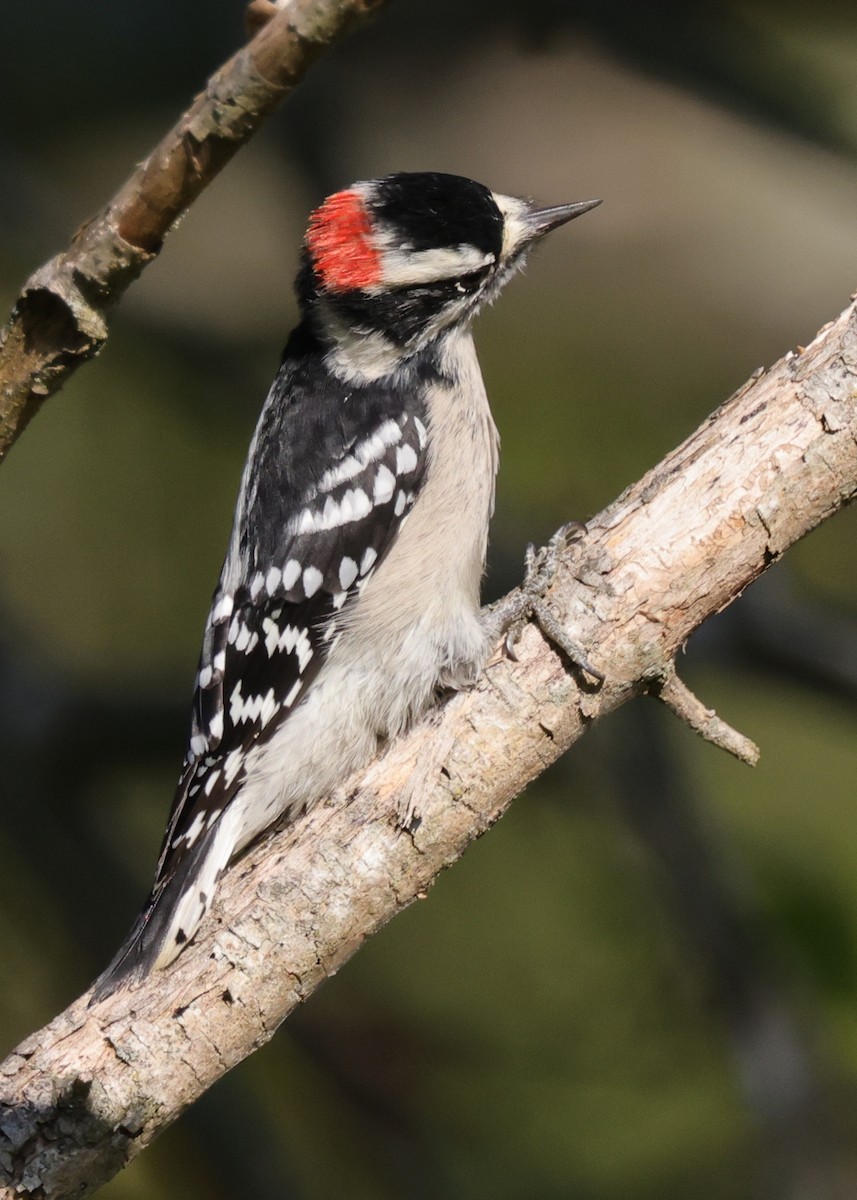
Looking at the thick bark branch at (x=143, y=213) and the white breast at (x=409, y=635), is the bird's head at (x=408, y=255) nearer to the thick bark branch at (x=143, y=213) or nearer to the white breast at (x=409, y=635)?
the white breast at (x=409, y=635)

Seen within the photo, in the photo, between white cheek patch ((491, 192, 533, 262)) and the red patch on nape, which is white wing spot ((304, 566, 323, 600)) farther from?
white cheek patch ((491, 192, 533, 262))

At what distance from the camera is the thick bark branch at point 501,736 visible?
2.91 meters

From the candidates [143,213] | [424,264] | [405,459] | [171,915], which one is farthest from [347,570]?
[143,213]

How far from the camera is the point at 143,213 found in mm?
2297

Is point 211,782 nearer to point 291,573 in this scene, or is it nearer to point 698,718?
point 291,573

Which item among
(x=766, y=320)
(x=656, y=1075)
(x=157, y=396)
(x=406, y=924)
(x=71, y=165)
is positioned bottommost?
(x=656, y=1075)

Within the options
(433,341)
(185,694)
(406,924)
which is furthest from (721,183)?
(406,924)

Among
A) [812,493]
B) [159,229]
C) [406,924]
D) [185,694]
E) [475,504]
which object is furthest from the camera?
[406,924]

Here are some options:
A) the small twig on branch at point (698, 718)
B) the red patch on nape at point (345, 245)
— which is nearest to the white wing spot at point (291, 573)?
the red patch on nape at point (345, 245)

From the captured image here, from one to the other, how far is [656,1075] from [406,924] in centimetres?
177

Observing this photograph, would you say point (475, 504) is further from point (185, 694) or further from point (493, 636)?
point (185, 694)

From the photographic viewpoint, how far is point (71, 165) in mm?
6715

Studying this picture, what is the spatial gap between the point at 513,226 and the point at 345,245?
1.81 ft

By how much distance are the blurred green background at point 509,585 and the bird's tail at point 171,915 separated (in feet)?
5.99
